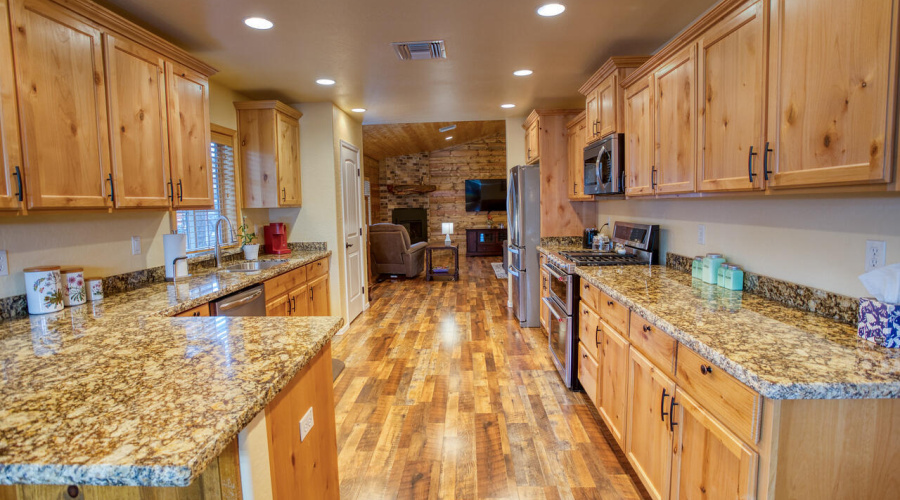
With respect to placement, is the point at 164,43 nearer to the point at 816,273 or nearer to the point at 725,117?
the point at 725,117

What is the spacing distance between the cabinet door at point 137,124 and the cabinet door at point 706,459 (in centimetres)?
261

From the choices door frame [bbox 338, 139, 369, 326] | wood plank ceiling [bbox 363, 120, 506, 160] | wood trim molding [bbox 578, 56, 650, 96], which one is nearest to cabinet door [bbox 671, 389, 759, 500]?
wood trim molding [bbox 578, 56, 650, 96]

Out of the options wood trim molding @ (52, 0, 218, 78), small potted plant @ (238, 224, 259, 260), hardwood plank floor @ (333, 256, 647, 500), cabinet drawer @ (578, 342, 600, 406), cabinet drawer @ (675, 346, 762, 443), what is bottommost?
hardwood plank floor @ (333, 256, 647, 500)

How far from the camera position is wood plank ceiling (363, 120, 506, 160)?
777 cm

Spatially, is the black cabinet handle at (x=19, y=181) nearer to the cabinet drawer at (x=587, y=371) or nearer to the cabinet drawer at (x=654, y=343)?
the cabinet drawer at (x=654, y=343)

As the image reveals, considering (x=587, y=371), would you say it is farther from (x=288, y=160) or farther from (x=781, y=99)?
(x=288, y=160)

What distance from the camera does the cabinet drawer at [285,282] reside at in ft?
10.3

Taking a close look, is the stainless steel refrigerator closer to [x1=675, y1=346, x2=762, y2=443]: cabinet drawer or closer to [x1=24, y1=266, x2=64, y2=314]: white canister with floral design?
[x1=675, y1=346, x2=762, y2=443]: cabinet drawer

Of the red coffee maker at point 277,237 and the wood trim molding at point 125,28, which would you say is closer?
the wood trim molding at point 125,28

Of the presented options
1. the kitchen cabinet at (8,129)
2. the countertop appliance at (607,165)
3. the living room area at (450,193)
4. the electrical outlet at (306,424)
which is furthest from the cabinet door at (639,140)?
the living room area at (450,193)

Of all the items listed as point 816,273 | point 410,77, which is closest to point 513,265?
point 410,77

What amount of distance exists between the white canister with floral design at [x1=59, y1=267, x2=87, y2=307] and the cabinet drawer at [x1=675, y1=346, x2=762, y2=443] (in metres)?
2.61

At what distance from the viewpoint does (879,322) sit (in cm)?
130

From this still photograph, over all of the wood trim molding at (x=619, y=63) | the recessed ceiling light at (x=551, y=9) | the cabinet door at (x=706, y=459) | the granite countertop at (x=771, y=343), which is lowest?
the cabinet door at (x=706, y=459)
